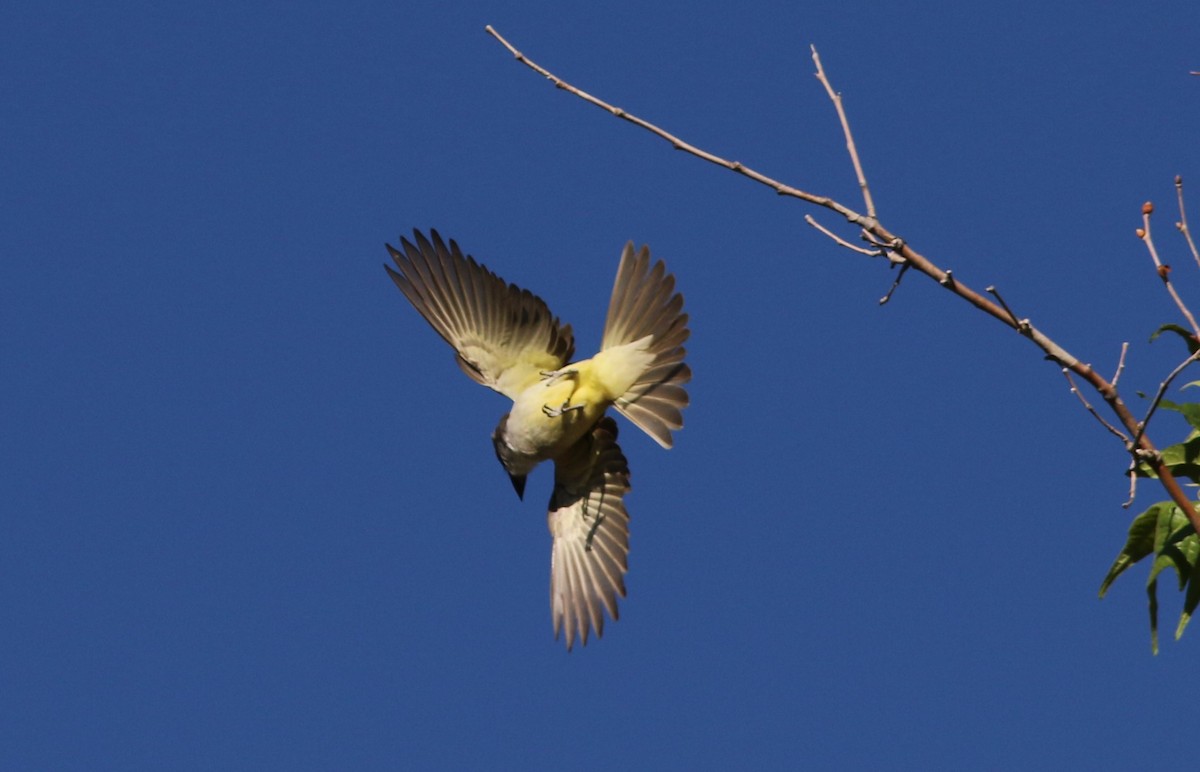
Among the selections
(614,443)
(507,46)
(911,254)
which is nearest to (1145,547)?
(911,254)

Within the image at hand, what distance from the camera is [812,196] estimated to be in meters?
3.34

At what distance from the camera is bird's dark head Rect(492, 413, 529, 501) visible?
8164mm

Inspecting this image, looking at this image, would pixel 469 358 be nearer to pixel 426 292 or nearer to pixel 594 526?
pixel 426 292

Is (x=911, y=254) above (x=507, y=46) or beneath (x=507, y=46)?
Answer: beneath

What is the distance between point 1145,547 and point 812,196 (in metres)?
1.38

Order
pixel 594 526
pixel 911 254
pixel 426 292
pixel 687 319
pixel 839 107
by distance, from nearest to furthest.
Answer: pixel 911 254 → pixel 839 107 → pixel 687 319 → pixel 426 292 → pixel 594 526

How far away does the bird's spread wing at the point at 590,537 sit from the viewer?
8531mm

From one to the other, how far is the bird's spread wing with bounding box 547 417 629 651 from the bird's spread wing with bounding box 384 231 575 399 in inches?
25.9

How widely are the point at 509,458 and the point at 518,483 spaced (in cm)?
33

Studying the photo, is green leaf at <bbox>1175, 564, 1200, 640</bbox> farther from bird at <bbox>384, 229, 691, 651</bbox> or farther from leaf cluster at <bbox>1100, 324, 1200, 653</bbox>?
bird at <bbox>384, 229, 691, 651</bbox>

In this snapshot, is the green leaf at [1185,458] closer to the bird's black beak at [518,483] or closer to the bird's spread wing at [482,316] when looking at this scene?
the bird's spread wing at [482,316]

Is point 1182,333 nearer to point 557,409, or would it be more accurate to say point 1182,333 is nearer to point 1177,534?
point 1177,534

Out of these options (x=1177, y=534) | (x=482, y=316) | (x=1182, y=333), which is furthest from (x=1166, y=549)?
(x=482, y=316)

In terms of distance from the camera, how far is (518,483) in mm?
8578
